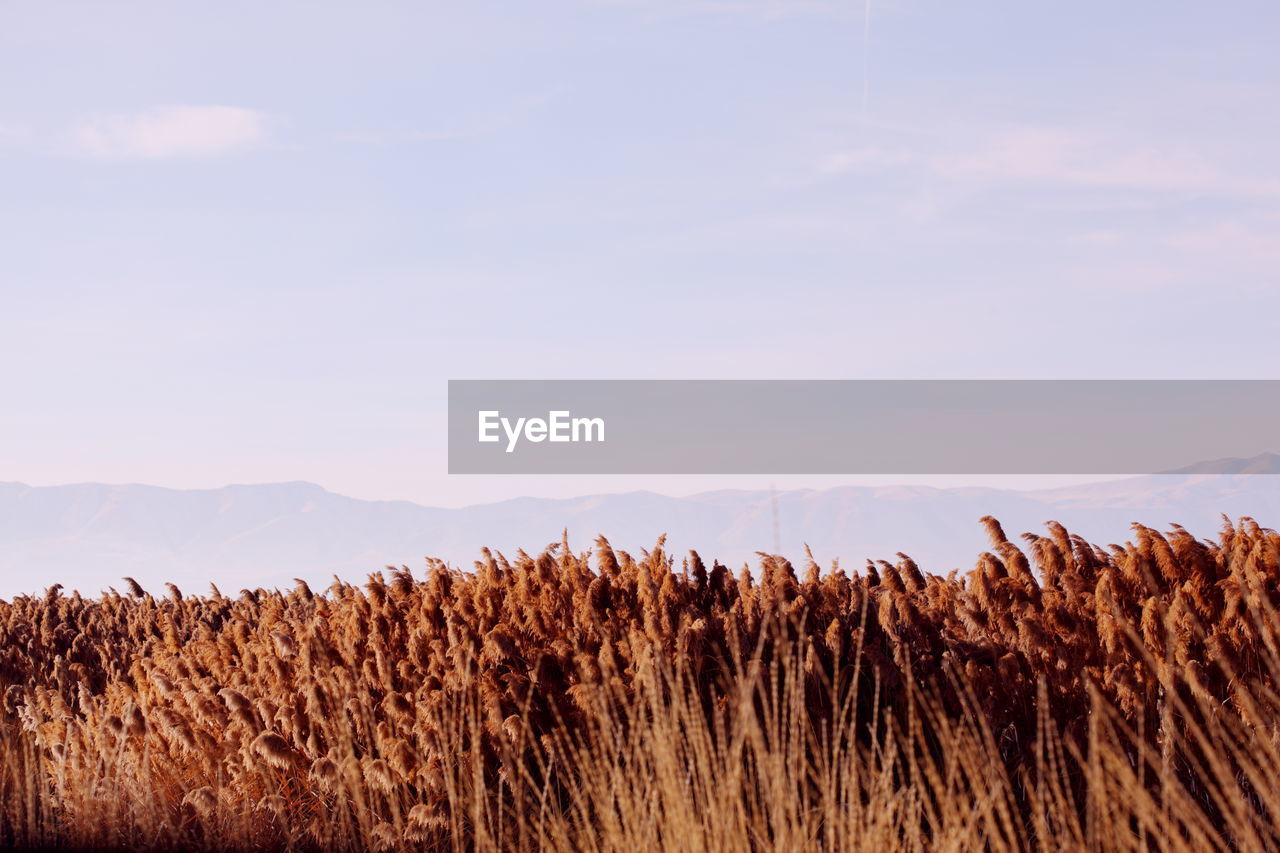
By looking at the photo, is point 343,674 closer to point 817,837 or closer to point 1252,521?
point 817,837

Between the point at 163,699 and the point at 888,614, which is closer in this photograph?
the point at 888,614

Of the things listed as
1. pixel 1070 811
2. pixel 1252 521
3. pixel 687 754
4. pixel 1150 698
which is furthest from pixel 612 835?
pixel 1252 521

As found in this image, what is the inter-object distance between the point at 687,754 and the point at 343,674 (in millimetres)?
2449

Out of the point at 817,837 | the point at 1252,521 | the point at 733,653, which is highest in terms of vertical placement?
the point at 1252,521

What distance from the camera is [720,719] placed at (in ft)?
22.3

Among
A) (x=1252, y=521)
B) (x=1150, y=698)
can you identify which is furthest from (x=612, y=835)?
(x=1252, y=521)

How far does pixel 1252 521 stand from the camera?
10.2 m

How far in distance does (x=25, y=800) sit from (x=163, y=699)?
3.80ft

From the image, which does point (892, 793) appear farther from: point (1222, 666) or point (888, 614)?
point (1222, 666)

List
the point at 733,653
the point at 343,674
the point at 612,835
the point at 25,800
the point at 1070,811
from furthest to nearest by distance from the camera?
the point at 25,800 → the point at 343,674 → the point at 733,653 → the point at 1070,811 → the point at 612,835

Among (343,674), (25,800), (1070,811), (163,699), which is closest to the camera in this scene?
(1070,811)

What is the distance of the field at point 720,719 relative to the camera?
6426 mm

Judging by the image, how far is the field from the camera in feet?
21.1

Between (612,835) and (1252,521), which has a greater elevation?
(1252,521)
